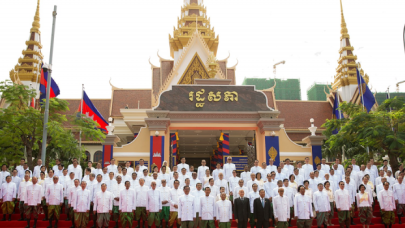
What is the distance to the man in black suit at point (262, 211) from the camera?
960cm

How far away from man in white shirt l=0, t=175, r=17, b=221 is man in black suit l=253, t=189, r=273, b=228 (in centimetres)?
726

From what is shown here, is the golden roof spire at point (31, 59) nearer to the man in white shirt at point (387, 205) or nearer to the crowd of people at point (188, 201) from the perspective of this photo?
the crowd of people at point (188, 201)

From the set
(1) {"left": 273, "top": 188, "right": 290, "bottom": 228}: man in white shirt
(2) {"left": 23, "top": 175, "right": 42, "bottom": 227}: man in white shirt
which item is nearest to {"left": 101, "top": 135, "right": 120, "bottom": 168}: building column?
(2) {"left": 23, "top": 175, "right": 42, "bottom": 227}: man in white shirt

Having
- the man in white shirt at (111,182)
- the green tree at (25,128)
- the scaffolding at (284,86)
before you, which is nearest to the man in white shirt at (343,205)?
the man in white shirt at (111,182)

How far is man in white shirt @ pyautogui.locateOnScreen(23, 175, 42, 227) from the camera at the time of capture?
10.5 metres

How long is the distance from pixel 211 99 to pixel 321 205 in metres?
9.07

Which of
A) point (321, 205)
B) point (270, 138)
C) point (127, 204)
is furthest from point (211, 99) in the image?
point (321, 205)

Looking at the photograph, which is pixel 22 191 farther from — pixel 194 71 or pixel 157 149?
pixel 194 71

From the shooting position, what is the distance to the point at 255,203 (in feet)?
31.7

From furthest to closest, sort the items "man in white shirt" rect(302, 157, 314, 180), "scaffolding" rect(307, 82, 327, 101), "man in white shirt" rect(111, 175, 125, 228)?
"scaffolding" rect(307, 82, 327, 101) < "man in white shirt" rect(302, 157, 314, 180) < "man in white shirt" rect(111, 175, 125, 228)

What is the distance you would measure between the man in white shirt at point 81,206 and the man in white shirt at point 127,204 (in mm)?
912

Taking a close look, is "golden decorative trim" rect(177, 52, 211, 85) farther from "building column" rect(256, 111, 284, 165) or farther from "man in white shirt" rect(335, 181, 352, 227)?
"man in white shirt" rect(335, 181, 352, 227)

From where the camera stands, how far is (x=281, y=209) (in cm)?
961

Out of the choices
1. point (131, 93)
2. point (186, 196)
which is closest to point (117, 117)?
point (131, 93)
